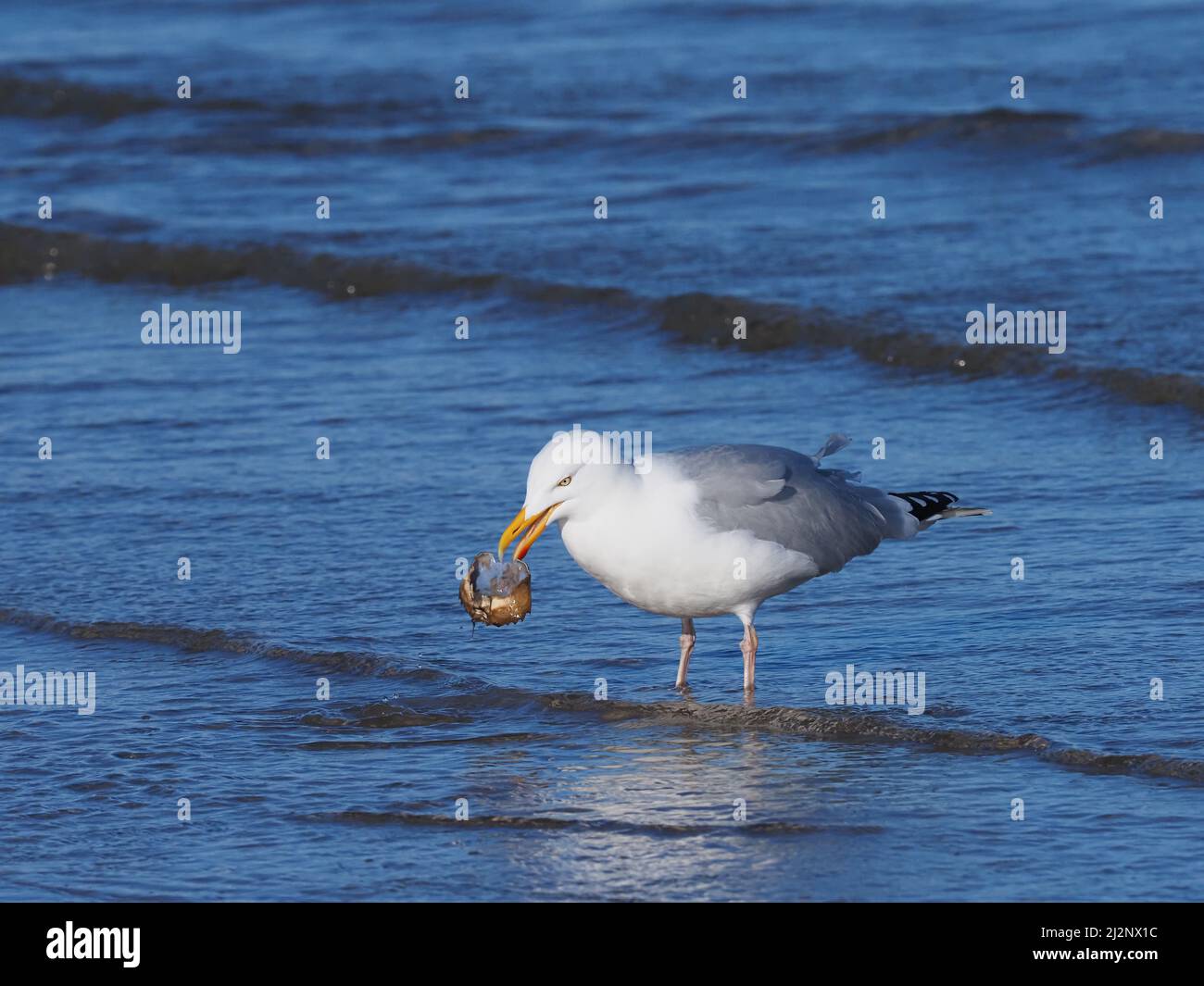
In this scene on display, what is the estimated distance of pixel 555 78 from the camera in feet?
64.2

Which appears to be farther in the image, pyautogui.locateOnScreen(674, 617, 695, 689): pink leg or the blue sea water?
pyautogui.locateOnScreen(674, 617, 695, 689): pink leg

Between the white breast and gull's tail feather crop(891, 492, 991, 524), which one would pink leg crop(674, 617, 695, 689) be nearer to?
the white breast

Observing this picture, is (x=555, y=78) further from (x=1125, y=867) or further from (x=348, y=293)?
(x=1125, y=867)

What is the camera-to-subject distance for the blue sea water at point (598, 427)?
5.36 meters

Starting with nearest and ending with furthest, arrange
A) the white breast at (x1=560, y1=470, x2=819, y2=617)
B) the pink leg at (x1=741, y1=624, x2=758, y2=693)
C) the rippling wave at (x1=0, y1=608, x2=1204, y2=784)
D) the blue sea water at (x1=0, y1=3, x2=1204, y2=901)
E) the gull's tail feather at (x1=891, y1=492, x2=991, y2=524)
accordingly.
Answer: the blue sea water at (x1=0, y1=3, x2=1204, y2=901) < the rippling wave at (x1=0, y1=608, x2=1204, y2=784) < the white breast at (x1=560, y1=470, x2=819, y2=617) < the pink leg at (x1=741, y1=624, x2=758, y2=693) < the gull's tail feather at (x1=891, y1=492, x2=991, y2=524)

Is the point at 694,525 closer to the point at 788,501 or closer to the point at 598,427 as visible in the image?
the point at 788,501

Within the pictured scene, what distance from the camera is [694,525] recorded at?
20.5ft

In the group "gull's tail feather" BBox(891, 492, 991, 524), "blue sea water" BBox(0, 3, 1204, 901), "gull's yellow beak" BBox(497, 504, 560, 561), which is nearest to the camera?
"blue sea water" BBox(0, 3, 1204, 901)

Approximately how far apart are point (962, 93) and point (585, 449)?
11.9 m

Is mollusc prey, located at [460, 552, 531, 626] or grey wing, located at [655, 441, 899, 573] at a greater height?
grey wing, located at [655, 441, 899, 573]

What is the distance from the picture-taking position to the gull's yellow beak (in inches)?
239

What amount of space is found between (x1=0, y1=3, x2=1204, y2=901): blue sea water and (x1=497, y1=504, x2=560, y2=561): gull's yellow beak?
1.82 ft

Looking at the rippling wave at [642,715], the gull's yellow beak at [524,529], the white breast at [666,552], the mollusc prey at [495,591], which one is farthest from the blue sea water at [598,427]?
the gull's yellow beak at [524,529]

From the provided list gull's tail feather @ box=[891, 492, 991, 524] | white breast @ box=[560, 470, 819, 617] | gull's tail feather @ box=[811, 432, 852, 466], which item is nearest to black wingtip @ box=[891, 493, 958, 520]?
gull's tail feather @ box=[891, 492, 991, 524]
